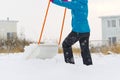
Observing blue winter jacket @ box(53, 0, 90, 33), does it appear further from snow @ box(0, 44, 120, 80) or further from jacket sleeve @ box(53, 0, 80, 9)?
snow @ box(0, 44, 120, 80)

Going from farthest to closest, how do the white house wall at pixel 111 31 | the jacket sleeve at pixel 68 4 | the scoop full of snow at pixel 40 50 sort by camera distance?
the white house wall at pixel 111 31
the scoop full of snow at pixel 40 50
the jacket sleeve at pixel 68 4

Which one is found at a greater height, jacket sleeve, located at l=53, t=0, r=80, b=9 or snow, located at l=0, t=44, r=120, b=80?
jacket sleeve, located at l=53, t=0, r=80, b=9

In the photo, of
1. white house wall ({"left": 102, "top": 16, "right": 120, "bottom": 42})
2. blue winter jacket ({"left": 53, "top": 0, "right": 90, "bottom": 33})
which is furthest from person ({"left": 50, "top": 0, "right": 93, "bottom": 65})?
white house wall ({"left": 102, "top": 16, "right": 120, "bottom": 42})

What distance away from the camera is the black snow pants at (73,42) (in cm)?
790

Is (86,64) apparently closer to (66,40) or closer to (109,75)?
(66,40)

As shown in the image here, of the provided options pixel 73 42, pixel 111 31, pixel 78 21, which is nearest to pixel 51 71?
pixel 73 42

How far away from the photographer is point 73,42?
26.0 feet

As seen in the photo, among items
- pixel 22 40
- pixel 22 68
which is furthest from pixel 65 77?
pixel 22 40

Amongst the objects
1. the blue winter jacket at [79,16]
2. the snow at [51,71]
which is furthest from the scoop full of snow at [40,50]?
the blue winter jacket at [79,16]

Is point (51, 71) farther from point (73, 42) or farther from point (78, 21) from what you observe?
point (78, 21)

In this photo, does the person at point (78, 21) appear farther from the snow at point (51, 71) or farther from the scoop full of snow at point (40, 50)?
the snow at point (51, 71)

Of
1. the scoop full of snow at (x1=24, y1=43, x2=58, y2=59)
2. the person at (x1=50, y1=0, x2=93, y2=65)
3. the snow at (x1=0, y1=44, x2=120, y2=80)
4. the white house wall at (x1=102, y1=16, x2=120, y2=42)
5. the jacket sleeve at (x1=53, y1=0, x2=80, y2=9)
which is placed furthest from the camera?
the white house wall at (x1=102, y1=16, x2=120, y2=42)

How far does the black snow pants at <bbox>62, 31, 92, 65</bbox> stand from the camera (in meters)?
7.90

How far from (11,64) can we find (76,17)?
1366 millimetres
